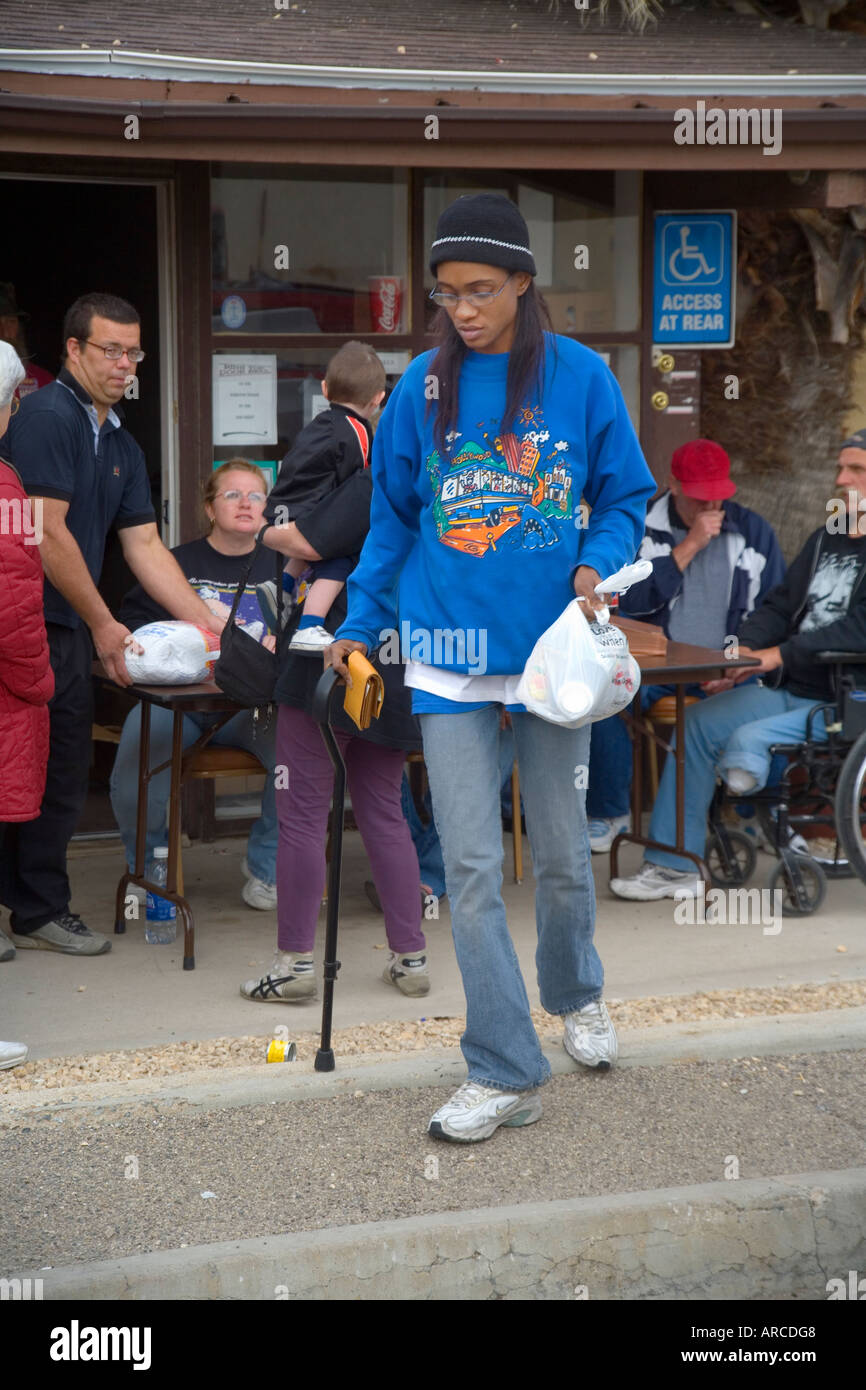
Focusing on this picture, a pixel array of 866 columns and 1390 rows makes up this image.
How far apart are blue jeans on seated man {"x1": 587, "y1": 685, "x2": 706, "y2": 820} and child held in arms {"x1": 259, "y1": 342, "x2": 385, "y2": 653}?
2291 mm

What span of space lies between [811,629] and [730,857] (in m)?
0.95

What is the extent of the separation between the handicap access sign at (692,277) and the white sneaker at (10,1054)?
4.48 m

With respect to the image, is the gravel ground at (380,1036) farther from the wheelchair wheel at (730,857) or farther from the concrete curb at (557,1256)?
the wheelchair wheel at (730,857)

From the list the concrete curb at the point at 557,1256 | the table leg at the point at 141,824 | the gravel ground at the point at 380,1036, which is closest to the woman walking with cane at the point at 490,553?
the concrete curb at the point at 557,1256

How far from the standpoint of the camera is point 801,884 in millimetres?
6062

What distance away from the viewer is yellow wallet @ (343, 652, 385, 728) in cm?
395

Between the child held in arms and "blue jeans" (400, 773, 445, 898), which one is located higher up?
the child held in arms

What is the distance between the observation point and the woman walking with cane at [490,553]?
12.3 ft

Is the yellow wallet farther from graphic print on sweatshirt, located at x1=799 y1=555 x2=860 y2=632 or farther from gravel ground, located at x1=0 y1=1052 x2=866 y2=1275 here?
graphic print on sweatshirt, located at x1=799 y1=555 x2=860 y2=632

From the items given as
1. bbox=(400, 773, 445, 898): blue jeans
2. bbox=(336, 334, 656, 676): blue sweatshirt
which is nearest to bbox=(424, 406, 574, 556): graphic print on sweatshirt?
bbox=(336, 334, 656, 676): blue sweatshirt

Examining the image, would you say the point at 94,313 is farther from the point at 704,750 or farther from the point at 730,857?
the point at 730,857

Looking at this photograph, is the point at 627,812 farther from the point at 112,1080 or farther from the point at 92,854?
the point at 112,1080

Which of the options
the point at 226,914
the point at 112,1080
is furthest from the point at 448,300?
the point at 226,914

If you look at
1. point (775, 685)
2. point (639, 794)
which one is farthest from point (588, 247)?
point (639, 794)
